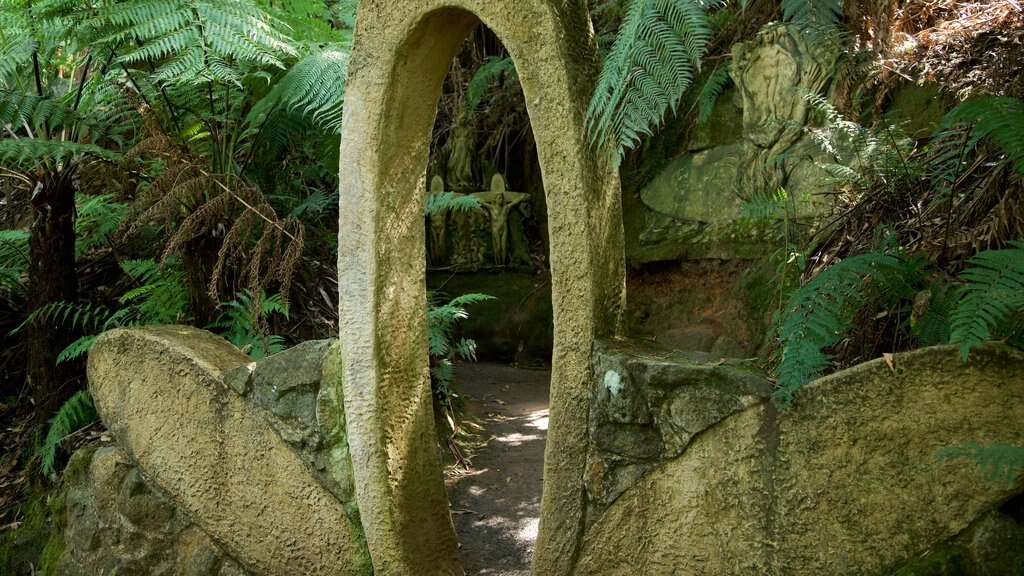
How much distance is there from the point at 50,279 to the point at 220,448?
2001mm

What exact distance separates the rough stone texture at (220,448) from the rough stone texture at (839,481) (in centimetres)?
119

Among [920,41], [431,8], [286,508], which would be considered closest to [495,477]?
[286,508]

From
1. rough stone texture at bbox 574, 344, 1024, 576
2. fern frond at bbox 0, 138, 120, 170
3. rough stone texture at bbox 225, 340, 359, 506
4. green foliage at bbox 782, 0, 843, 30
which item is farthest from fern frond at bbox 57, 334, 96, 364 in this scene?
green foliage at bbox 782, 0, 843, 30

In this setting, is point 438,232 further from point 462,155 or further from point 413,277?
point 413,277

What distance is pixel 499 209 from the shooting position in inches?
323

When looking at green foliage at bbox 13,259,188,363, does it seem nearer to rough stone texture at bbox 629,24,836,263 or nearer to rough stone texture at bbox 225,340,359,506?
rough stone texture at bbox 225,340,359,506

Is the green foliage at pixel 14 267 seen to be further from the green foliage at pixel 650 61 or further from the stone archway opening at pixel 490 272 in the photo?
the green foliage at pixel 650 61

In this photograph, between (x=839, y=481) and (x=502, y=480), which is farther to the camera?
(x=502, y=480)

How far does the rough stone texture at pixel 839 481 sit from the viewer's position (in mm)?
1954

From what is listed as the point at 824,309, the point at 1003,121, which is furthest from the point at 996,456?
the point at 1003,121

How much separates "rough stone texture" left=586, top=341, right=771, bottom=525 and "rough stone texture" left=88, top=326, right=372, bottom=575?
3.46 ft

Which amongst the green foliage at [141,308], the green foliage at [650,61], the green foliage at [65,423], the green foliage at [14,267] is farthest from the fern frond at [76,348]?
the green foliage at [650,61]

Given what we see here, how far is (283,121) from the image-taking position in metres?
5.15

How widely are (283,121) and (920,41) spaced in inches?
135
